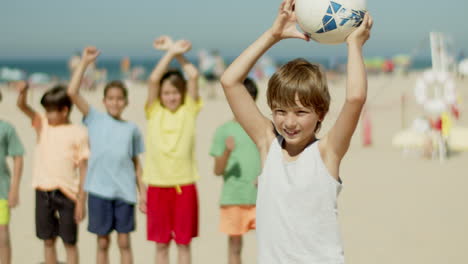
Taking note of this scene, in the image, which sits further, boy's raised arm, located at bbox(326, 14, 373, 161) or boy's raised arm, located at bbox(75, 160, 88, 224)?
boy's raised arm, located at bbox(75, 160, 88, 224)

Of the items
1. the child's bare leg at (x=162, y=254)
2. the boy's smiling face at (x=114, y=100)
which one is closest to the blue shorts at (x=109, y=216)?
the child's bare leg at (x=162, y=254)

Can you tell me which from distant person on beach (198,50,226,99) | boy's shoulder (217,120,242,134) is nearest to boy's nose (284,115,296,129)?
boy's shoulder (217,120,242,134)

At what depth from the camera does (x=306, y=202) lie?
2.41 meters

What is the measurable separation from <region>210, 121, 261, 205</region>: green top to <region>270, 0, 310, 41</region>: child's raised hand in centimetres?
209

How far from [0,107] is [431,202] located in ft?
54.7

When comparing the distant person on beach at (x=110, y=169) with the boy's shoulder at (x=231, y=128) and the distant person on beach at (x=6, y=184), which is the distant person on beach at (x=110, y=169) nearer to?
the distant person on beach at (x=6, y=184)

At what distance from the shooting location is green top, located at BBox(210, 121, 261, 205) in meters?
4.60

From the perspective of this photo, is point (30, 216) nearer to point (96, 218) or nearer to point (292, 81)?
point (96, 218)

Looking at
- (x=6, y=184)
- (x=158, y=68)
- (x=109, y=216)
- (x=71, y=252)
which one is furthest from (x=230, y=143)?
(x=6, y=184)

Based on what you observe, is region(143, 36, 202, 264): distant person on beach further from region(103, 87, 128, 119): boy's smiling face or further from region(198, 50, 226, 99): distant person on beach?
region(198, 50, 226, 99): distant person on beach

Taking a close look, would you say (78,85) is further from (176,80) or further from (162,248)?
(162,248)

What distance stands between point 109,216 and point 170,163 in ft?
2.03

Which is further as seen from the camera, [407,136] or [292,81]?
[407,136]

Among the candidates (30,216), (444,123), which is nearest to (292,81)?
(30,216)
